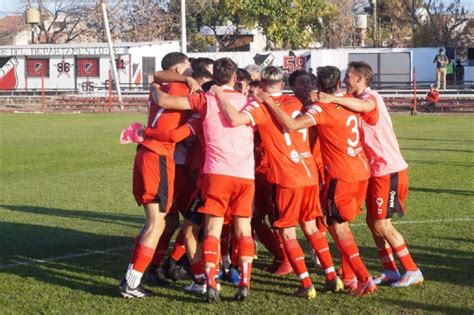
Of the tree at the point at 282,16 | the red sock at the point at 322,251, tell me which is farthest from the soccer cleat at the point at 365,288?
the tree at the point at 282,16

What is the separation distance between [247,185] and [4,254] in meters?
3.60

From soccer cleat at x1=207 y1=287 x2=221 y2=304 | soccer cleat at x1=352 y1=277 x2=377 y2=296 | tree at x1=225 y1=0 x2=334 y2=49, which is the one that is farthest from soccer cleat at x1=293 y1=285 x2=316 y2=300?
tree at x1=225 y1=0 x2=334 y2=49

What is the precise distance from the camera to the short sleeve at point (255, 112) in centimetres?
787

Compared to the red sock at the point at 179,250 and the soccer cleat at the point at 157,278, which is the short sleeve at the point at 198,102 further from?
the soccer cleat at the point at 157,278

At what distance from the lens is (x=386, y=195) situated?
8.49m

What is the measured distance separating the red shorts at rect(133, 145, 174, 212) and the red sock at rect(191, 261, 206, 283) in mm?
617

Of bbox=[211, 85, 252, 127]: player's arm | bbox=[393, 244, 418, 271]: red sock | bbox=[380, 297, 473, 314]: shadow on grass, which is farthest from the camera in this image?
bbox=[393, 244, 418, 271]: red sock

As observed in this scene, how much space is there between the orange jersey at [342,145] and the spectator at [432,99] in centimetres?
3175

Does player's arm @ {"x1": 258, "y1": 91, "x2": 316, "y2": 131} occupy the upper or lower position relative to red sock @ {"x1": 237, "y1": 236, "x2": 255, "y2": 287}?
upper

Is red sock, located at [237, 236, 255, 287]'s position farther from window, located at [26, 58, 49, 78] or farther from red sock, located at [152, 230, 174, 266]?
window, located at [26, 58, 49, 78]

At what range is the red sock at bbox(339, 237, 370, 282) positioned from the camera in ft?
27.0

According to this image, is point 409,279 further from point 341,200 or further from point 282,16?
point 282,16

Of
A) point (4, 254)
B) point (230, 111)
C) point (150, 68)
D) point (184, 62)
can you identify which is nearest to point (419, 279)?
point (230, 111)

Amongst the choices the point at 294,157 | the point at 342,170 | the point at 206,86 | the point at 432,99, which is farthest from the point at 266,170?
the point at 432,99
